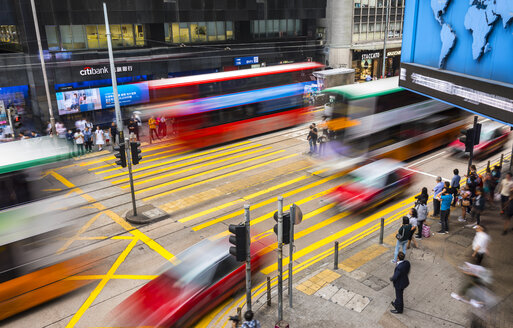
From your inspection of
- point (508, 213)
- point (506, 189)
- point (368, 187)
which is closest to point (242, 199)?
point (368, 187)

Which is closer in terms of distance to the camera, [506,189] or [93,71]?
[506,189]

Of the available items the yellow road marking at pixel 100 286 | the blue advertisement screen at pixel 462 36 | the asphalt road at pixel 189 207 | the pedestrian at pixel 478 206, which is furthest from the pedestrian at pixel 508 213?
the yellow road marking at pixel 100 286

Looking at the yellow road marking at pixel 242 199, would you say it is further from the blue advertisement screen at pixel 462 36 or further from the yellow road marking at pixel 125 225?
the blue advertisement screen at pixel 462 36

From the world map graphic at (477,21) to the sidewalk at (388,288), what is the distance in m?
5.58

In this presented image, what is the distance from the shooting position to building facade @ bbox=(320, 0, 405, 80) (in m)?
43.7

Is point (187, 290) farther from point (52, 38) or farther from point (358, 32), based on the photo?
point (358, 32)

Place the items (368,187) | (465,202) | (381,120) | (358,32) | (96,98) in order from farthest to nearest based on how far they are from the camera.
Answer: (358,32)
(96,98)
(381,120)
(368,187)
(465,202)

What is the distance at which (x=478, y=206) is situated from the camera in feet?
48.6

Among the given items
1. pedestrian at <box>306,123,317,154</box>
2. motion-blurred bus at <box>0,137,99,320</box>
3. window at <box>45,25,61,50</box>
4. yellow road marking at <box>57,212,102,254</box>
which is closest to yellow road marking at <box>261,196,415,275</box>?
motion-blurred bus at <box>0,137,99,320</box>

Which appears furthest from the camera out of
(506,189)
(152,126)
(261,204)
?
(152,126)

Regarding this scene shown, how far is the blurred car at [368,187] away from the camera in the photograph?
1608 cm

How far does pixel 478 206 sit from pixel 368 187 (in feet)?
12.2

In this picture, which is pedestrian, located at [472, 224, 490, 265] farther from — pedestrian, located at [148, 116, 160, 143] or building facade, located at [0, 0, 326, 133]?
building facade, located at [0, 0, 326, 133]

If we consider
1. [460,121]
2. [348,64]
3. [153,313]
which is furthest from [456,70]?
[348,64]
